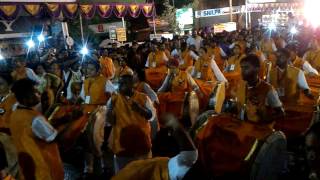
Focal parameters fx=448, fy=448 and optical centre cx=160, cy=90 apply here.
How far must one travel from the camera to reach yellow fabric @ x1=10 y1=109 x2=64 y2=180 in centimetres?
464

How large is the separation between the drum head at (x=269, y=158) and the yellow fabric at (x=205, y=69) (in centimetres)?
528

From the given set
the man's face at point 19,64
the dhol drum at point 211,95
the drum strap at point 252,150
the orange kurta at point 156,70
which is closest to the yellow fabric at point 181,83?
the dhol drum at point 211,95

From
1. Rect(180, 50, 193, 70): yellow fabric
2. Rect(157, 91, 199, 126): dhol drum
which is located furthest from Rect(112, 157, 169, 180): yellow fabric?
Rect(180, 50, 193, 70): yellow fabric

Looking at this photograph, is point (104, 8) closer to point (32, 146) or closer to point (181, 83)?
point (181, 83)

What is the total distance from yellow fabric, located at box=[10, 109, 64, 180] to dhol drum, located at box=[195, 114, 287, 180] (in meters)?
1.64

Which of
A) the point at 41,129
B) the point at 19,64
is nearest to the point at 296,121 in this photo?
the point at 41,129

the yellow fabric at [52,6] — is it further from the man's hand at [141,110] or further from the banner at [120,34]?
the man's hand at [141,110]

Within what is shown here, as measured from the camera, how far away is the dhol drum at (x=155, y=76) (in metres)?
12.8

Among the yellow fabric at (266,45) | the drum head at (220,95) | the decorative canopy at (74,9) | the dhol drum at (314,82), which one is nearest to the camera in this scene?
the dhol drum at (314,82)

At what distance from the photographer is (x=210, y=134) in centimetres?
500

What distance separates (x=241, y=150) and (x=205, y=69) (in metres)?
5.57

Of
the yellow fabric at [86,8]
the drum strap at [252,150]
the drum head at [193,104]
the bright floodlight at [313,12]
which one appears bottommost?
the drum head at [193,104]

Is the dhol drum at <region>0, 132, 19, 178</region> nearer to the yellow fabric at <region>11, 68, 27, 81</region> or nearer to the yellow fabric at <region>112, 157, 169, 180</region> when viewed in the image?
the yellow fabric at <region>112, 157, 169, 180</region>

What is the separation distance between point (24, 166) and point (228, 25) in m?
28.2
